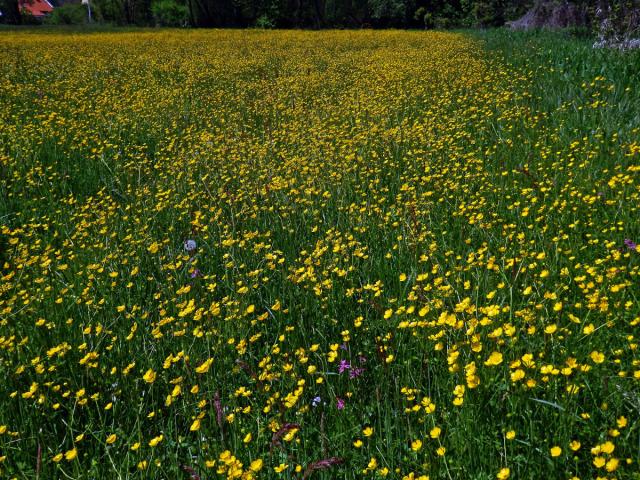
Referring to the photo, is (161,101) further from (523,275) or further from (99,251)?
(523,275)

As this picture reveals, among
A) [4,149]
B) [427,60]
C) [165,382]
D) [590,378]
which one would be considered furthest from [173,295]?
[427,60]

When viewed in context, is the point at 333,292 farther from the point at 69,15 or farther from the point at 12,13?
the point at 69,15

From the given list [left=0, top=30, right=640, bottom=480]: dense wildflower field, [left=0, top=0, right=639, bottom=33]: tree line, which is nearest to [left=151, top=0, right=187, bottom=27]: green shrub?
[left=0, top=0, right=639, bottom=33]: tree line

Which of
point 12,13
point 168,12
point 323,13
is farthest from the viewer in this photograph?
point 12,13

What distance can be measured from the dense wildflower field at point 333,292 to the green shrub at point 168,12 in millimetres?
40084

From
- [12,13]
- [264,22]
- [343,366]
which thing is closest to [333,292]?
[343,366]

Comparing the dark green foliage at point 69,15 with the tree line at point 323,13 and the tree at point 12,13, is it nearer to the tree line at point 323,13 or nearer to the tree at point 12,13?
the tree at point 12,13

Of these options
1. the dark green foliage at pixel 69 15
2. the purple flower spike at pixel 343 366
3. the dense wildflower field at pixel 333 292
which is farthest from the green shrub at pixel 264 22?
the purple flower spike at pixel 343 366

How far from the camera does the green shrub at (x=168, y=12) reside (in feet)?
142

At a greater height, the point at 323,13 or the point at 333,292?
the point at 323,13

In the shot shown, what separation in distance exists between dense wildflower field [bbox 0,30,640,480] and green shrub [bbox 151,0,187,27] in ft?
132

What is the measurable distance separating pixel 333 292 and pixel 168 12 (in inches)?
1856

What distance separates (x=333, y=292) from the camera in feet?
9.58

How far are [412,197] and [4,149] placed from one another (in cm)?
506
